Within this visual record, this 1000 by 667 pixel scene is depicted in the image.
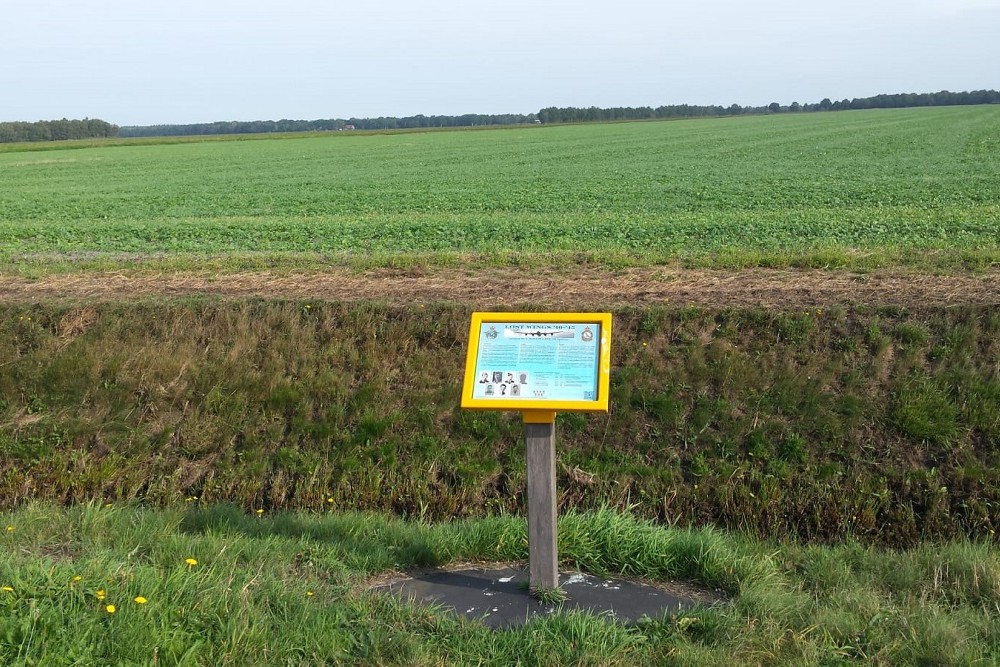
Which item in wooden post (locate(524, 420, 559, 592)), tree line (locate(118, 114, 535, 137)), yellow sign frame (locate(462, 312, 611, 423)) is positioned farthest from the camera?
tree line (locate(118, 114, 535, 137))

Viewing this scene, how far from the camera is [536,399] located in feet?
14.5

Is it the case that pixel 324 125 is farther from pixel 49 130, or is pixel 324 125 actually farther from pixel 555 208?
pixel 555 208

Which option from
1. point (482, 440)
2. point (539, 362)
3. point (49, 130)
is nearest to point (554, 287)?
point (482, 440)

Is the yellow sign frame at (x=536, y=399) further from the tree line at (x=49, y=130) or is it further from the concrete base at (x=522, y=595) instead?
the tree line at (x=49, y=130)

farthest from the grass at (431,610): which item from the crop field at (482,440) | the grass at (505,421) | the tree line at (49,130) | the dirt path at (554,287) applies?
the tree line at (49,130)

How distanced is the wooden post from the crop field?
0.48 meters

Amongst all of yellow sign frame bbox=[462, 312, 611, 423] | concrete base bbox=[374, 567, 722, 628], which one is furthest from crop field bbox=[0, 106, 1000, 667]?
yellow sign frame bbox=[462, 312, 611, 423]

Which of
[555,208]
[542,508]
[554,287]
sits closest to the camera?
[542,508]

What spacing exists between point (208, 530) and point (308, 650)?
5.83 ft

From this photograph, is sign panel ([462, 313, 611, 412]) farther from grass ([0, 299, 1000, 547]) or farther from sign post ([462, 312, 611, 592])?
grass ([0, 299, 1000, 547])

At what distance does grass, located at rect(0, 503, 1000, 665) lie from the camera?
12.3 feet

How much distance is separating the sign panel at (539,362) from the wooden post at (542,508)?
26 centimetres

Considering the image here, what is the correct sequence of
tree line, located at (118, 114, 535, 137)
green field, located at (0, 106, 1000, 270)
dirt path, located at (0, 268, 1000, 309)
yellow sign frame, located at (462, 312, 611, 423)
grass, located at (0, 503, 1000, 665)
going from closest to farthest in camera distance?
grass, located at (0, 503, 1000, 665) < yellow sign frame, located at (462, 312, 611, 423) < dirt path, located at (0, 268, 1000, 309) < green field, located at (0, 106, 1000, 270) < tree line, located at (118, 114, 535, 137)

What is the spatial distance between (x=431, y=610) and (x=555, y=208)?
1611 cm
